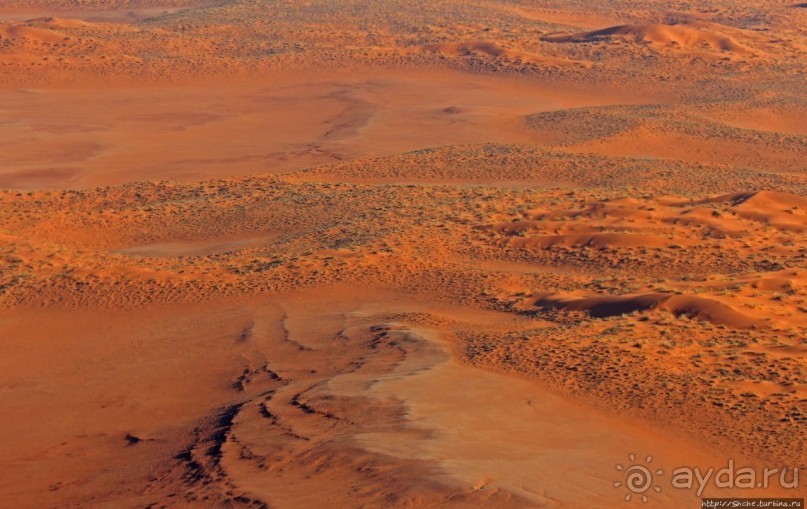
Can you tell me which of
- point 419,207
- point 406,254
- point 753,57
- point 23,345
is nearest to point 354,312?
point 406,254

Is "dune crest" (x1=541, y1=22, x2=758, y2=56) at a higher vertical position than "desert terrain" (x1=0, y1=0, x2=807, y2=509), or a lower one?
higher

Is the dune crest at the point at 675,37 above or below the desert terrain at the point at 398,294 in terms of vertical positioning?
above

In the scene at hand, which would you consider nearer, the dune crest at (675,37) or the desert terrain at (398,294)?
the desert terrain at (398,294)

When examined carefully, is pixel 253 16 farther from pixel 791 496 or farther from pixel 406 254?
pixel 791 496

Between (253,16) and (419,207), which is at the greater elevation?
(253,16)

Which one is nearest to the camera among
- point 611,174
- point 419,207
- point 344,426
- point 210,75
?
point 344,426

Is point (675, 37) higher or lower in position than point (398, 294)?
higher

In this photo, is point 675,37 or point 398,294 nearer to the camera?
point 398,294

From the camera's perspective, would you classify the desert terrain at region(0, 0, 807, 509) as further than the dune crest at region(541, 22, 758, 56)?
No
